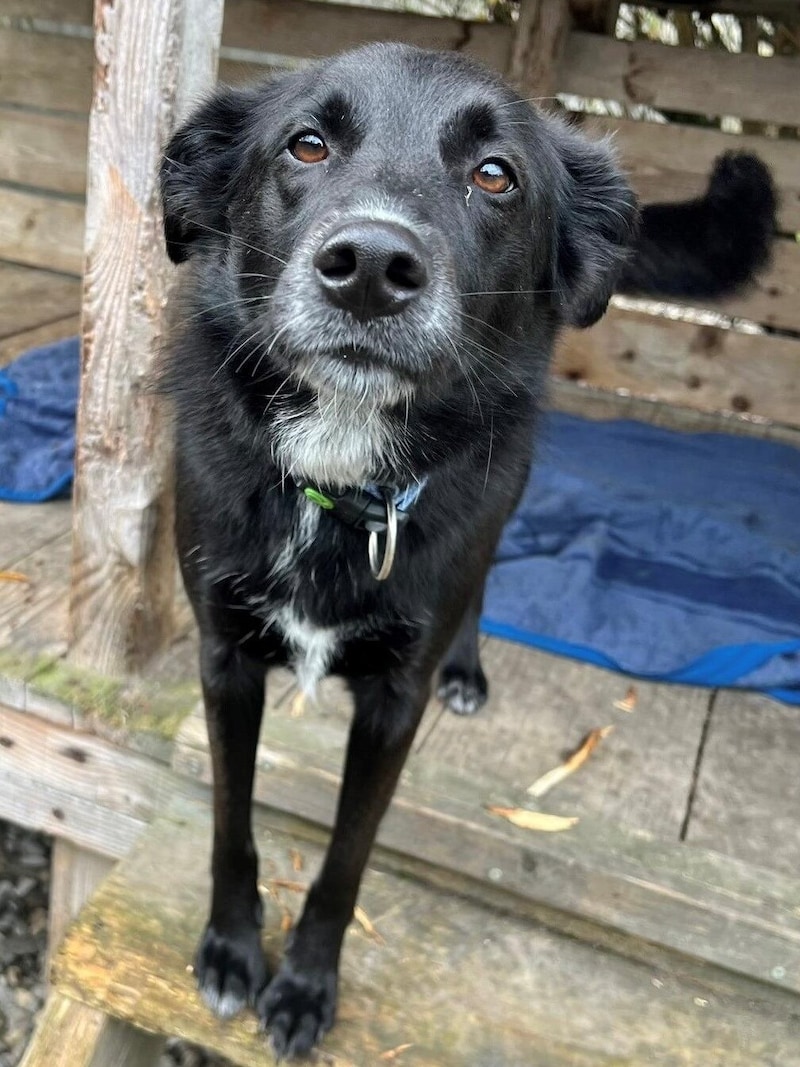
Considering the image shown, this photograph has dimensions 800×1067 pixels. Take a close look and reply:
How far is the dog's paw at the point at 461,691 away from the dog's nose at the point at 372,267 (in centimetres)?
119

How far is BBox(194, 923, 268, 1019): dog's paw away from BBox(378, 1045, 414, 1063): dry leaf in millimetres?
225

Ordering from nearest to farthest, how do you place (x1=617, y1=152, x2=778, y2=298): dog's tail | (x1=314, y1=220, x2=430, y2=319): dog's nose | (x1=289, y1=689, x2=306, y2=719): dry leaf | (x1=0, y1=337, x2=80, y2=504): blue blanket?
Result: (x1=314, y1=220, x2=430, y2=319): dog's nose, (x1=289, y1=689, x2=306, y2=719): dry leaf, (x1=617, y1=152, x2=778, y2=298): dog's tail, (x1=0, y1=337, x2=80, y2=504): blue blanket

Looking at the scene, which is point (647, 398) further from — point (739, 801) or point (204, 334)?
point (204, 334)

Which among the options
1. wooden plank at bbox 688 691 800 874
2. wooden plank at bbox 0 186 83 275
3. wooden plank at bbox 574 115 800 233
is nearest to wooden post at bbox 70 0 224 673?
wooden plank at bbox 688 691 800 874

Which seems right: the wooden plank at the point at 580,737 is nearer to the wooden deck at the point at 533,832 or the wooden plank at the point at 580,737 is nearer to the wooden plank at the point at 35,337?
the wooden deck at the point at 533,832

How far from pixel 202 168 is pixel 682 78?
2.70m

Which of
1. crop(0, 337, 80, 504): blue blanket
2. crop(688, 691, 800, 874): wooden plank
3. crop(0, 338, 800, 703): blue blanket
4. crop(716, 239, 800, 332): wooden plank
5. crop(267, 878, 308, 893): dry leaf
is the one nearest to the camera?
crop(267, 878, 308, 893): dry leaf

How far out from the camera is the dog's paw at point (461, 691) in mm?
2090

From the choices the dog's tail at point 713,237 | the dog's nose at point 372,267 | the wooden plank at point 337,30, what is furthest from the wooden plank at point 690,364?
the dog's nose at point 372,267

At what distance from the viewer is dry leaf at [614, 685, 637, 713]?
86.2 inches

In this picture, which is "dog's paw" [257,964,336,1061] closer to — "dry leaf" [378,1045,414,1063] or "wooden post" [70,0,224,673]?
"dry leaf" [378,1045,414,1063]

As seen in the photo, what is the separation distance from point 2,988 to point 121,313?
187 cm

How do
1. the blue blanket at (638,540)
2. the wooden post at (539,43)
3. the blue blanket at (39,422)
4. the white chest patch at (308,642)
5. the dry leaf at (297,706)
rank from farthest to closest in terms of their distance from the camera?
the wooden post at (539,43), the blue blanket at (39,422), the blue blanket at (638,540), the dry leaf at (297,706), the white chest patch at (308,642)

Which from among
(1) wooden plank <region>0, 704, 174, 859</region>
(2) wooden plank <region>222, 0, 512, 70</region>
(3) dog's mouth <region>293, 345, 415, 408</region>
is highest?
(2) wooden plank <region>222, 0, 512, 70</region>
